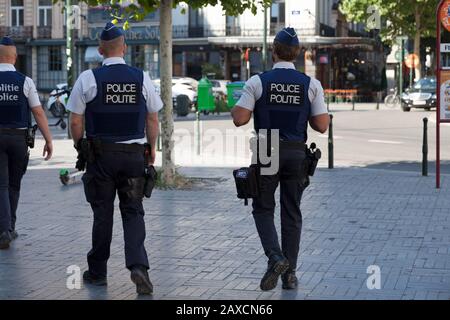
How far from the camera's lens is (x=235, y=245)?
8.48m

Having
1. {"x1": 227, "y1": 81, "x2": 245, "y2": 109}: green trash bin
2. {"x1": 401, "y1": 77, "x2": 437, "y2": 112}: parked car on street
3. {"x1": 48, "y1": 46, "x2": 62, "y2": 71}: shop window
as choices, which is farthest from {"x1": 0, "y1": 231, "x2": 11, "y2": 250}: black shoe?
{"x1": 48, "y1": 46, "x2": 62, "y2": 71}: shop window

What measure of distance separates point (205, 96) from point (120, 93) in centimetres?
2649

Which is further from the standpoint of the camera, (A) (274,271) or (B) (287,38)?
(B) (287,38)

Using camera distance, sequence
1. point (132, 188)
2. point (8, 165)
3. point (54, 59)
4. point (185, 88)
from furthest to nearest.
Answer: point (54, 59) → point (185, 88) → point (8, 165) → point (132, 188)

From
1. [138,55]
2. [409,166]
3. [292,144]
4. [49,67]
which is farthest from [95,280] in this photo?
[49,67]

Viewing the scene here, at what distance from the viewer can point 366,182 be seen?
1366cm

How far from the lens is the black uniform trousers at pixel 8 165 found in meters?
8.27

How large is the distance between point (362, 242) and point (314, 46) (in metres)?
47.7

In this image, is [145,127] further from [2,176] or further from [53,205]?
[53,205]

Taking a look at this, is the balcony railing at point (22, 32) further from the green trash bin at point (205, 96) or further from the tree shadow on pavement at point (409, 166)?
the tree shadow on pavement at point (409, 166)

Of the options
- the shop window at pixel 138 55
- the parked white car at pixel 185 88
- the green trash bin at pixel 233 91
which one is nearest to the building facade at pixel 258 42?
the shop window at pixel 138 55

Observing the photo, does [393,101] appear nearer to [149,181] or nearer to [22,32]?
[22,32]

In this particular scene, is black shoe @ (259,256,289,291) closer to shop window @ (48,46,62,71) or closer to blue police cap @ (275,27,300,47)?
blue police cap @ (275,27,300,47)
